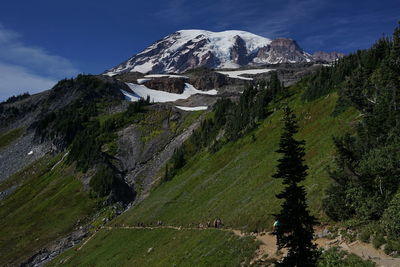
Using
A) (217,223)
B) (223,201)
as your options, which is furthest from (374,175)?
(223,201)

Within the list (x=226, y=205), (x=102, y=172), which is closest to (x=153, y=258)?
(x=226, y=205)

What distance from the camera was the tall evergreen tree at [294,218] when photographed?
18.8m

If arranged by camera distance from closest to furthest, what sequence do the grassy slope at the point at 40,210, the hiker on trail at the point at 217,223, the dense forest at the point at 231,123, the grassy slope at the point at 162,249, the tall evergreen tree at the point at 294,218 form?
1. the tall evergreen tree at the point at 294,218
2. the grassy slope at the point at 162,249
3. the hiker on trail at the point at 217,223
4. the grassy slope at the point at 40,210
5. the dense forest at the point at 231,123

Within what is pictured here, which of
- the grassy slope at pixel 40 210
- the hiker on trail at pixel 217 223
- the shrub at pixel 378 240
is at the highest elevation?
the shrub at pixel 378 240

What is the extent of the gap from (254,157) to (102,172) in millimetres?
67432

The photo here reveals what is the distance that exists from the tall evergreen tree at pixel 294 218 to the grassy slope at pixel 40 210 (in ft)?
272

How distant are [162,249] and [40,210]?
74.9m

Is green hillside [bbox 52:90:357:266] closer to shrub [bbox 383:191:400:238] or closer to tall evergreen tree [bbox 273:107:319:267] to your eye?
shrub [bbox 383:191:400:238]

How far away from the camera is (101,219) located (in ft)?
318

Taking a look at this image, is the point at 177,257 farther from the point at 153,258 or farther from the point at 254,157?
the point at 254,157

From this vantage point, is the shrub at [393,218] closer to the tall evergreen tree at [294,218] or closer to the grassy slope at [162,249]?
the tall evergreen tree at [294,218]

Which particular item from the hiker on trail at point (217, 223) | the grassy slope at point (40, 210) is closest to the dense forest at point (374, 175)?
the hiker on trail at point (217, 223)

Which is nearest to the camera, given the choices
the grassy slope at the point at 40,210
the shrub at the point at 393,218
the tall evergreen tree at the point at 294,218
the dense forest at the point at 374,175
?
the tall evergreen tree at the point at 294,218

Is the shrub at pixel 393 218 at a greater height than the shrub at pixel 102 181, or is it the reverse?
the shrub at pixel 393 218
